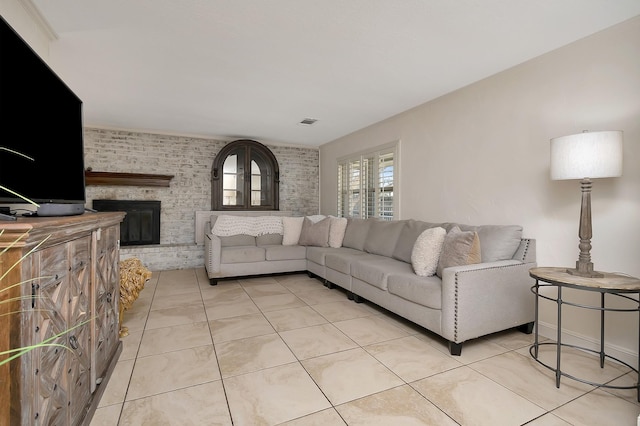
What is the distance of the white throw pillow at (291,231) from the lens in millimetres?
5062

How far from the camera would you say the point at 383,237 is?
398 cm

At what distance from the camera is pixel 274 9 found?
81.3 inches

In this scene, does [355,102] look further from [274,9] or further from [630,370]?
[630,370]

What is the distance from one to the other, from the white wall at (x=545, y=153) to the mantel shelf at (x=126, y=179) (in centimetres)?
412

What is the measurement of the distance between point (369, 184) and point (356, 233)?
95cm

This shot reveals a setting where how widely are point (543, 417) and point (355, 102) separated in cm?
339

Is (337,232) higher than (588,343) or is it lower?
higher

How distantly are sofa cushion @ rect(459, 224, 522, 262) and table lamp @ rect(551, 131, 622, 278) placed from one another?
23.9 inches

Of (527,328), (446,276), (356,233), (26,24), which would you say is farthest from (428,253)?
(26,24)

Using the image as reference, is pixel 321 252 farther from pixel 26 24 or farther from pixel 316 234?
pixel 26 24

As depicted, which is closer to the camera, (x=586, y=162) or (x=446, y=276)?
(x=586, y=162)

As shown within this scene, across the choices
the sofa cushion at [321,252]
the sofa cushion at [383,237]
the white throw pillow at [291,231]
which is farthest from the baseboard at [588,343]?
the white throw pillow at [291,231]

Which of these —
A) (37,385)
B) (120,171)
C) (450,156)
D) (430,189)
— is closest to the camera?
(37,385)

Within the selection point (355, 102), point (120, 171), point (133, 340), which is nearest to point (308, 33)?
point (355, 102)
